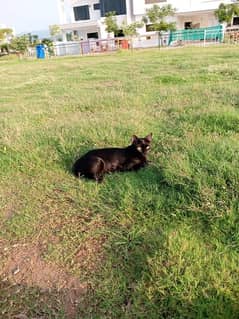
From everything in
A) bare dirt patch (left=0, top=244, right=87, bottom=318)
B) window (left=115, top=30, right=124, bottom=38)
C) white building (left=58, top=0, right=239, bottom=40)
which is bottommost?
bare dirt patch (left=0, top=244, right=87, bottom=318)

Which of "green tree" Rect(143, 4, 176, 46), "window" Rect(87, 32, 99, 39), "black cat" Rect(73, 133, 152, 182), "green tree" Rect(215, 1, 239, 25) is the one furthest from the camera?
"window" Rect(87, 32, 99, 39)

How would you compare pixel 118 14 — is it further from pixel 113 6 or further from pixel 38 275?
pixel 38 275

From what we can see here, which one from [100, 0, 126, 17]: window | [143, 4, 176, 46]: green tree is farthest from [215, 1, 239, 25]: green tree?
[100, 0, 126, 17]: window

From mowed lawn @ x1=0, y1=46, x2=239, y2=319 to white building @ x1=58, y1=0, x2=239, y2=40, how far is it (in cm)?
3464

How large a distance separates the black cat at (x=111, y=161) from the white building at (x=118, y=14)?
115ft

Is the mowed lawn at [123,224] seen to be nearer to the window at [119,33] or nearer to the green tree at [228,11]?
the green tree at [228,11]

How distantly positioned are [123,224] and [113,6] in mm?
42094

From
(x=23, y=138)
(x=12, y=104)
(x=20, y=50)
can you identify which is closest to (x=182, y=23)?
(x=20, y=50)

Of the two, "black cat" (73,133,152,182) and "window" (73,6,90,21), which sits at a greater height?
"window" (73,6,90,21)

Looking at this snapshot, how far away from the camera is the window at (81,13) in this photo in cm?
4147

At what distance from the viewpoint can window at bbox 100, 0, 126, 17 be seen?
37.6 meters

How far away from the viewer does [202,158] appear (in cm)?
271

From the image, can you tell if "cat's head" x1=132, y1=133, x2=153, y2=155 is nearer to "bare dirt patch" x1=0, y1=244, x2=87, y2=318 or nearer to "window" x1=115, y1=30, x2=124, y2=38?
"bare dirt patch" x1=0, y1=244, x2=87, y2=318

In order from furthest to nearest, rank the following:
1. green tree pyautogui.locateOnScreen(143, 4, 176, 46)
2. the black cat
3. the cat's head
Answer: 1. green tree pyautogui.locateOnScreen(143, 4, 176, 46)
2. the cat's head
3. the black cat
